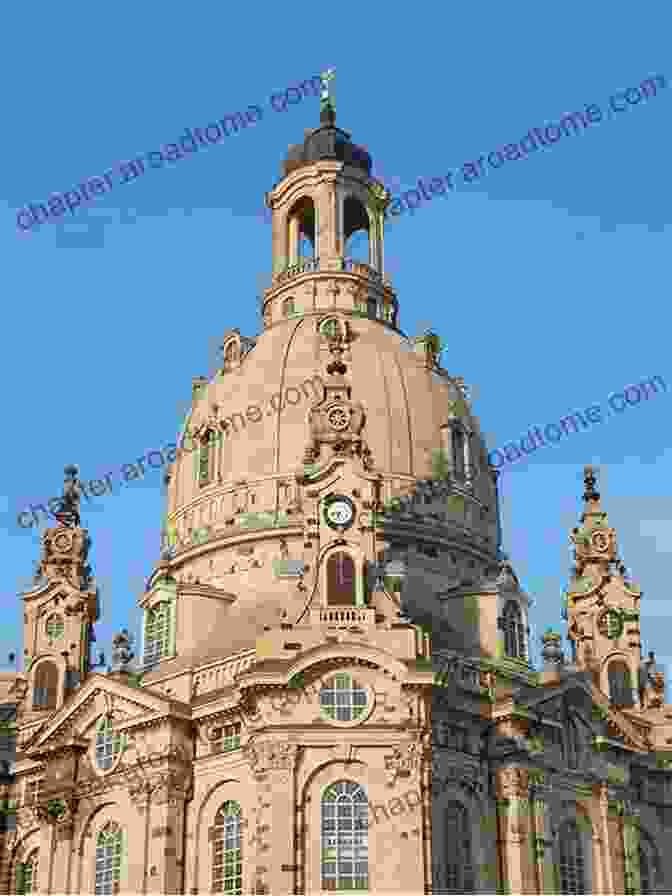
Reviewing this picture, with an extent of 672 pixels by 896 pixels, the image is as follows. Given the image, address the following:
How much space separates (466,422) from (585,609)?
38.8 ft

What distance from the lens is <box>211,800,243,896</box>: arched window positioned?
173ft

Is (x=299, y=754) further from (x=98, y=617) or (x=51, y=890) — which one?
(x=98, y=617)

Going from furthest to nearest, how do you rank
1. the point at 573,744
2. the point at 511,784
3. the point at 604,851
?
the point at 573,744
the point at 604,851
the point at 511,784

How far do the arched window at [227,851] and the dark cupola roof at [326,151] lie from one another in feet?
138

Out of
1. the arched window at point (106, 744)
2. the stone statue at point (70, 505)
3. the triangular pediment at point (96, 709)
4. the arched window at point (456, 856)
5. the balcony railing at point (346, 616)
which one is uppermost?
the stone statue at point (70, 505)

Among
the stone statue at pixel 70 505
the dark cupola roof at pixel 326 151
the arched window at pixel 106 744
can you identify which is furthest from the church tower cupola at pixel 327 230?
the arched window at pixel 106 744

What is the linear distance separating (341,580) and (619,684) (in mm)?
21981

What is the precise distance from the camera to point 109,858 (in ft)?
184

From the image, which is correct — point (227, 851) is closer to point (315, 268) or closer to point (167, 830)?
point (167, 830)

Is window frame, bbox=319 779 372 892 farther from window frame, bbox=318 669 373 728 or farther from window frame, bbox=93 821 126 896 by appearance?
window frame, bbox=93 821 126 896

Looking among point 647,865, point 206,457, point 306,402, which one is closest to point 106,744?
point 206,457

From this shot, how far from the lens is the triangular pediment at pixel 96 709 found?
5628cm

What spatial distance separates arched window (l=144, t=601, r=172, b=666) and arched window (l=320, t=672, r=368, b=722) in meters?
13.1

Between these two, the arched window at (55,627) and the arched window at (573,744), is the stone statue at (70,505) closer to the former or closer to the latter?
the arched window at (55,627)
